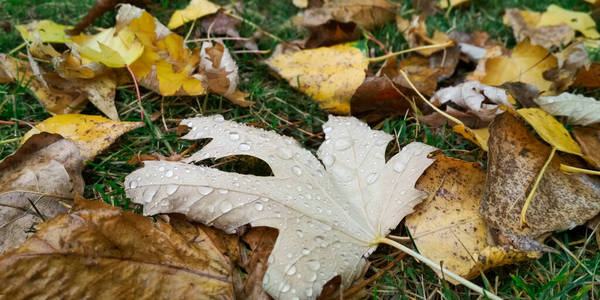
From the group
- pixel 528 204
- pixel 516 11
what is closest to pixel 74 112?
pixel 528 204

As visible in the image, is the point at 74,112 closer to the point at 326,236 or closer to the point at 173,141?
the point at 173,141

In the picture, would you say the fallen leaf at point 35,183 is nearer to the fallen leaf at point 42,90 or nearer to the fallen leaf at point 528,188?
the fallen leaf at point 42,90

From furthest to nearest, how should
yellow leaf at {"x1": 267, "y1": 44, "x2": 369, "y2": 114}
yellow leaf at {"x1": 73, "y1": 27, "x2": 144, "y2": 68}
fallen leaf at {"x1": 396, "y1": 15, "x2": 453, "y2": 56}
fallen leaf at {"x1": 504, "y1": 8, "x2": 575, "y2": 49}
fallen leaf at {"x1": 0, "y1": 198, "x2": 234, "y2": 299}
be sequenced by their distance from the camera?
fallen leaf at {"x1": 504, "y1": 8, "x2": 575, "y2": 49}, fallen leaf at {"x1": 396, "y1": 15, "x2": 453, "y2": 56}, yellow leaf at {"x1": 267, "y1": 44, "x2": 369, "y2": 114}, yellow leaf at {"x1": 73, "y1": 27, "x2": 144, "y2": 68}, fallen leaf at {"x1": 0, "y1": 198, "x2": 234, "y2": 299}

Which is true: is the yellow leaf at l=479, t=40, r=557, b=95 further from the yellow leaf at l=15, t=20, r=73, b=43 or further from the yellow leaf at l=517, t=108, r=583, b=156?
the yellow leaf at l=15, t=20, r=73, b=43

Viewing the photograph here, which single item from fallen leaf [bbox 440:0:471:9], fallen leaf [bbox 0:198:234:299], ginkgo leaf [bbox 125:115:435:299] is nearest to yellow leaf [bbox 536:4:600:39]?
fallen leaf [bbox 440:0:471:9]

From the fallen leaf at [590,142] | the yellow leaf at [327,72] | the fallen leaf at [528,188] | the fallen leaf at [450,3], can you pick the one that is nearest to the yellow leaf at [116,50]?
the yellow leaf at [327,72]
